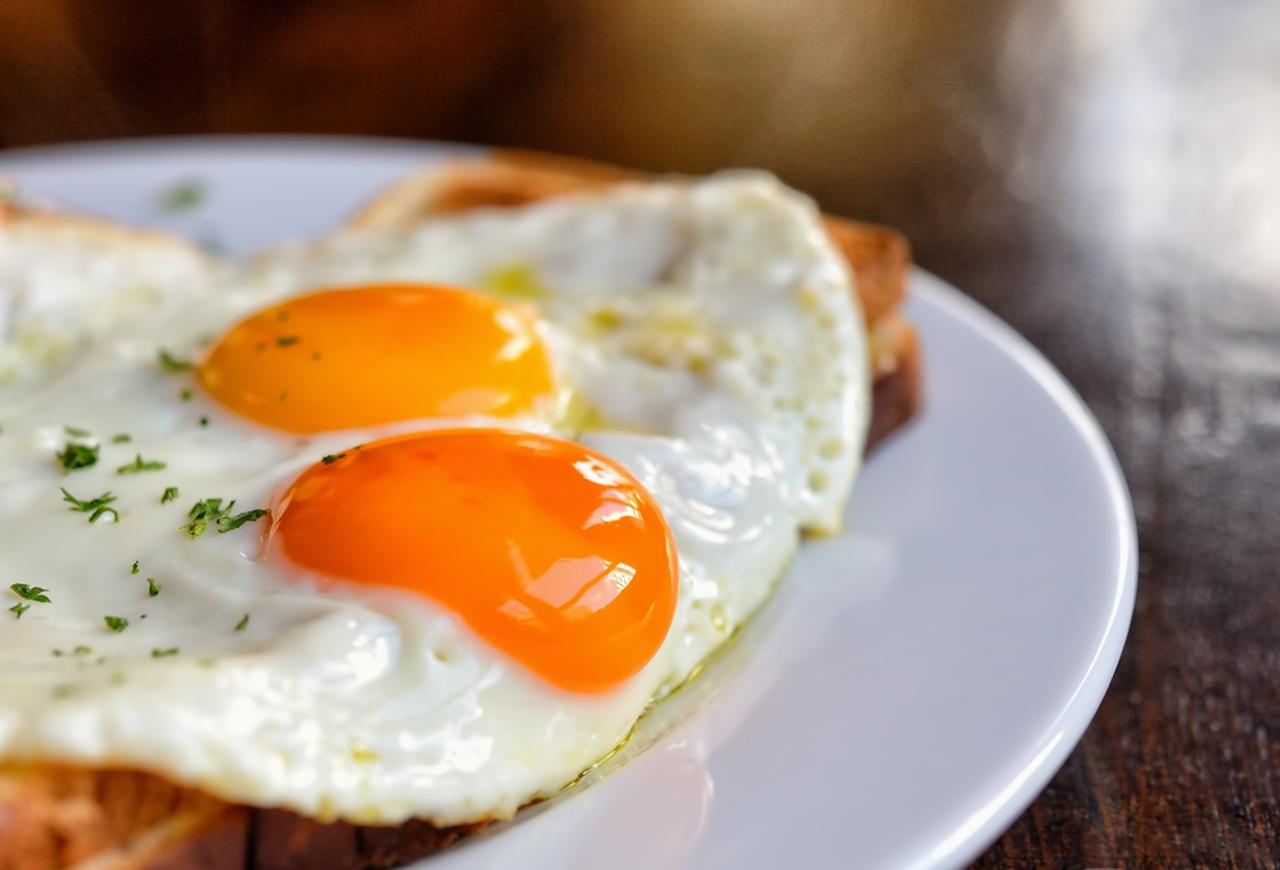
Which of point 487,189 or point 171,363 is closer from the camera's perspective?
point 171,363

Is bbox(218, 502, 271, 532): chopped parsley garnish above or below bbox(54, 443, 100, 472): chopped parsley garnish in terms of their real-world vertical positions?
below

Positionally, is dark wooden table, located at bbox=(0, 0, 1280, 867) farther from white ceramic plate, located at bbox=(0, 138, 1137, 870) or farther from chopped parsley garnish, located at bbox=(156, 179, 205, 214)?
chopped parsley garnish, located at bbox=(156, 179, 205, 214)

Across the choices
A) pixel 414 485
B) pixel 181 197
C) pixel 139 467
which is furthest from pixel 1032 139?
pixel 139 467

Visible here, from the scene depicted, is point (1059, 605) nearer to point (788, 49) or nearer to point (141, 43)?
point (788, 49)

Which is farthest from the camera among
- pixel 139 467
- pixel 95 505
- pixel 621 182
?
pixel 621 182

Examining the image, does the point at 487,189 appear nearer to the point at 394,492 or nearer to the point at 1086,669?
the point at 394,492

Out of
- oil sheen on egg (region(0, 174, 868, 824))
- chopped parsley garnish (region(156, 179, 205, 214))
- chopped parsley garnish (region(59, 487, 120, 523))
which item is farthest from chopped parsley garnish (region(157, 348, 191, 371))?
chopped parsley garnish (region(156, 179, 205, 214))

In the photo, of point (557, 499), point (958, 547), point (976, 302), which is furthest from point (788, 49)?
point (557, 499)
